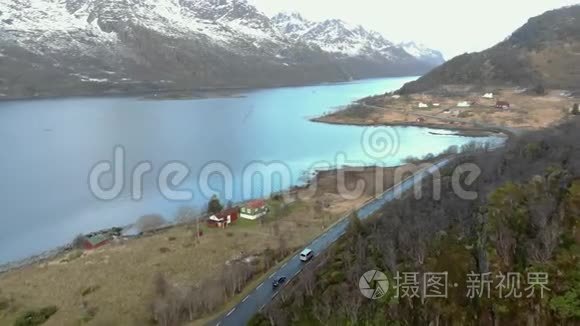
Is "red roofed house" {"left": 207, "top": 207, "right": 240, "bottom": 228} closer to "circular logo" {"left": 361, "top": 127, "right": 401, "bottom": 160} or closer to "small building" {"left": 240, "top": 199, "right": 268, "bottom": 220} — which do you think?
"small building" {"left": 240, "top": 199, "right": 268, "bottom": 220}

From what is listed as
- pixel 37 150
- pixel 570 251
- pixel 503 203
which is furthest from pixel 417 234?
pixel 37 150

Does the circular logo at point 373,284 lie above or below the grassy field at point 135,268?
above

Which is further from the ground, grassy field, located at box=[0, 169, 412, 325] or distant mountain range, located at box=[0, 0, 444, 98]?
distant mountain range, located at box=[0, 0, 444, 98]

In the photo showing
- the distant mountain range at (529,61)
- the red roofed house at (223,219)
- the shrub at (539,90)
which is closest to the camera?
the red roofed house at (223,219)

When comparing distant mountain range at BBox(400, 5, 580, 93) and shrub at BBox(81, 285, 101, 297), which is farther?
distant mountain range at BBox(400, 5, 580, 93)

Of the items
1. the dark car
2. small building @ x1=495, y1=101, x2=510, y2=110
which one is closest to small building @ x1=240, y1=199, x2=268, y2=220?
the dark car

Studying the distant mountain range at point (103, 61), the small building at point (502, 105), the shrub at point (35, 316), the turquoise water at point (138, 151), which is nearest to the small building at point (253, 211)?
the turquoise water at point (138, 151)

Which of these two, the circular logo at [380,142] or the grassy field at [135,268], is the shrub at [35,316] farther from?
the circular logo at [380,142]

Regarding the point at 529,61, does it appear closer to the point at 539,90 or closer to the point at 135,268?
the point at 539,90
